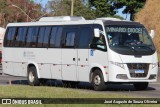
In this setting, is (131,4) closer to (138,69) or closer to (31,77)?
(31,77)

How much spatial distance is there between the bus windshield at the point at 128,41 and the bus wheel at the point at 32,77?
4.90 meters

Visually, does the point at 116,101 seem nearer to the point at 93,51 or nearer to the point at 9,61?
the point at 93,51

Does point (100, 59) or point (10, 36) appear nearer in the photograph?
point (100, 59)

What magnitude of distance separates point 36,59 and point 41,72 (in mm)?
747

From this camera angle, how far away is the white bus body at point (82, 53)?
23.8 m

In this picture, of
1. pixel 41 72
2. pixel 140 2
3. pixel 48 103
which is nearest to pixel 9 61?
pixel 41 72

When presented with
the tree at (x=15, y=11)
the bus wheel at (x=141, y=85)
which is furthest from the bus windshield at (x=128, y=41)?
the tree at (x=15, y=11)

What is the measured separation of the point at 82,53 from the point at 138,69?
2.47 meters

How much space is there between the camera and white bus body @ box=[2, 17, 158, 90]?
2384 centimetres

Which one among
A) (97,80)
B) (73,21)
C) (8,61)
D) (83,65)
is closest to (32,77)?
(8,61)

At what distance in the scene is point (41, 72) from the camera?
27.3 m

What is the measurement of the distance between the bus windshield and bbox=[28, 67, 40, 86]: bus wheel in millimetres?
4901

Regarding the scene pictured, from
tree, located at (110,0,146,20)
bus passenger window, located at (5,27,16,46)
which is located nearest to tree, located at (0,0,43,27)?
tree, located at (110,0,146,20)

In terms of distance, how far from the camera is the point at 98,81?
24.2 metres
